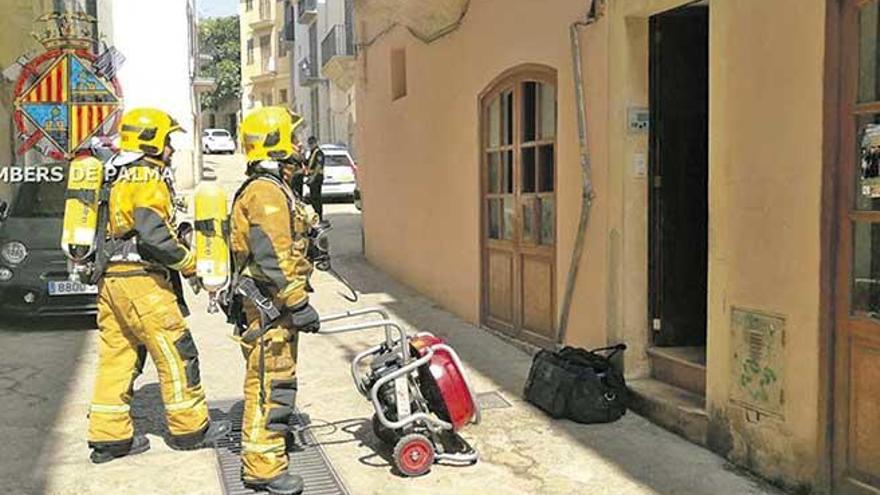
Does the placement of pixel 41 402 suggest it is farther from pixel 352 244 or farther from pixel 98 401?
pixel 352 244

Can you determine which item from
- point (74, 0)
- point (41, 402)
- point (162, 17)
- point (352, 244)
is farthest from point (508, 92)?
point (162, 17)

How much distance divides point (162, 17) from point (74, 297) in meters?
19.5

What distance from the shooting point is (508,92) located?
8219mm

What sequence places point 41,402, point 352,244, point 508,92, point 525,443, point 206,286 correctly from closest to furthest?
point 206,286 → point 525,443 → point 41,402 → point 508,92 → point 352,244

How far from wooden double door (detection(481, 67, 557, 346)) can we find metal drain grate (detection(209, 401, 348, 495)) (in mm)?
2508

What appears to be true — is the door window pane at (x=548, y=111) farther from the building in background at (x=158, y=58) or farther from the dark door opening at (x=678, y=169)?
the building in background at (x=158, y=58)

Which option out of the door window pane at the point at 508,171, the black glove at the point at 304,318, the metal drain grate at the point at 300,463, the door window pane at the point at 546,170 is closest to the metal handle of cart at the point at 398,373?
the black glove at the point at 304,318

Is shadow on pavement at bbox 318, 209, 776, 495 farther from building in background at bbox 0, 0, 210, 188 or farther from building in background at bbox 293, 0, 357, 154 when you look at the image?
building in background at bbox 293, 0, 357, 154

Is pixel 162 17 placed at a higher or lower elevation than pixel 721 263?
higher

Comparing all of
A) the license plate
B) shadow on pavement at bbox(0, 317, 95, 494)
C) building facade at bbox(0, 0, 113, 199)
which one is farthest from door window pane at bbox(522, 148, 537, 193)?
building facade at bbox(0, 0, 113, 199)

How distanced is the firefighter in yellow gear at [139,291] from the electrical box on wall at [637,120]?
2975 millimetres

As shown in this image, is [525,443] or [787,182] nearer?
[787,182]

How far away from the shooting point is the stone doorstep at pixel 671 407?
534 cm

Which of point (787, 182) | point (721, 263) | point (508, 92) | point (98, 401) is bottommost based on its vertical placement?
point (98, 401)
